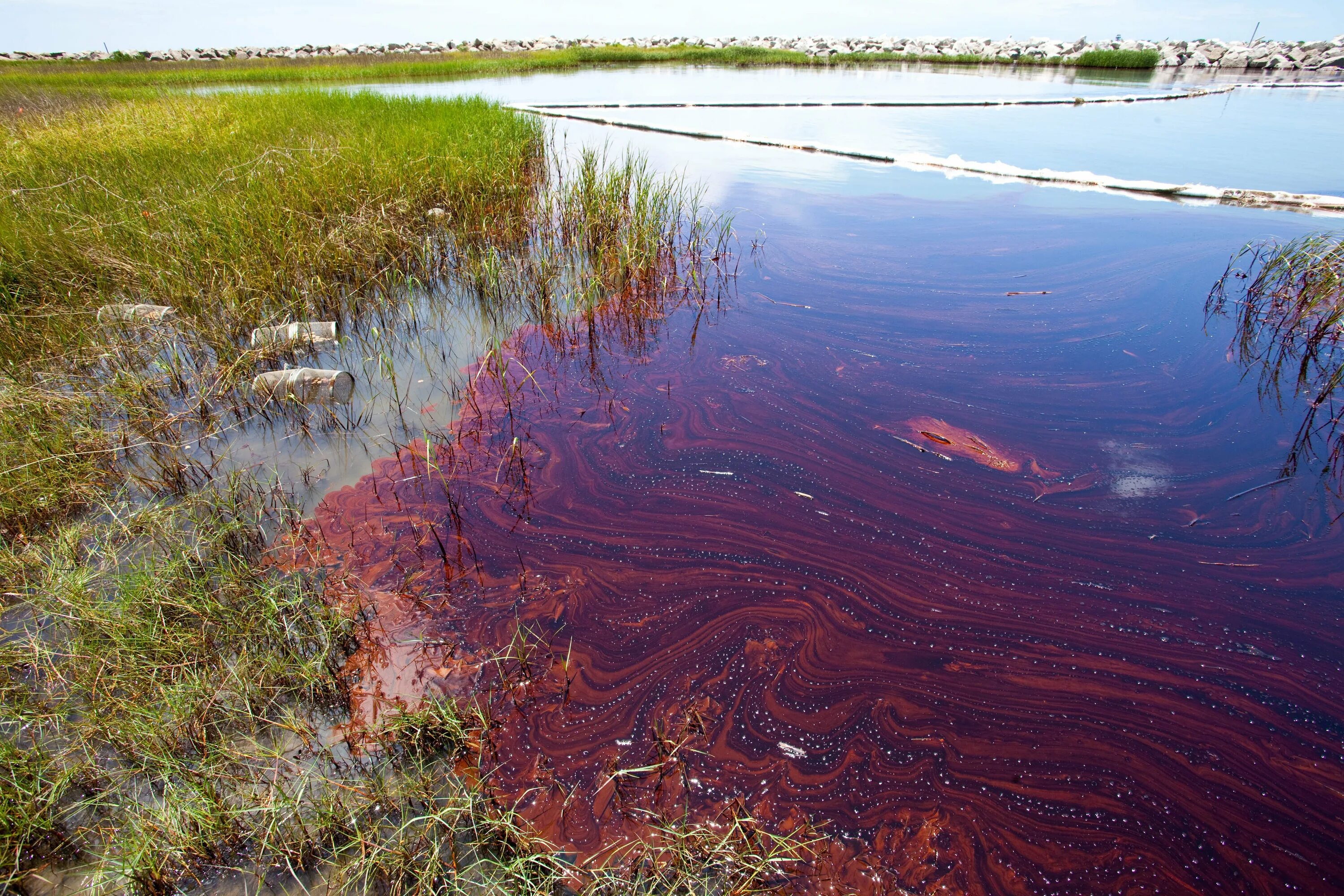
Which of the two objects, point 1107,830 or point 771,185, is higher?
point 771,185

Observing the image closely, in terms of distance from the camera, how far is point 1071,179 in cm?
747

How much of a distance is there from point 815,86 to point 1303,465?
19080 millimetres

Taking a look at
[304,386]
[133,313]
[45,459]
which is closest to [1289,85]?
[304,386]

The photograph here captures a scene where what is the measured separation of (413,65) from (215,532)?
26914 mm

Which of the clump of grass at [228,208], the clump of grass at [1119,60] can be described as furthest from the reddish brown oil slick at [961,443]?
the clump of grass at [1119,60]

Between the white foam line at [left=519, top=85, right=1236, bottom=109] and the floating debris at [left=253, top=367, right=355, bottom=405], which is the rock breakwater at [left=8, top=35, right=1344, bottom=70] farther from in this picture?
the floating debris at [left=253, top=367, right=355, bottom=405]

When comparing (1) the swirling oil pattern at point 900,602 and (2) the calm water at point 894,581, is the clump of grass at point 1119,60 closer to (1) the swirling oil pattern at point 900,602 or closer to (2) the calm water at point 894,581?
(2) the calm water at point 894,581

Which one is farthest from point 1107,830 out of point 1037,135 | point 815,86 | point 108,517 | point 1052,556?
point 815,86

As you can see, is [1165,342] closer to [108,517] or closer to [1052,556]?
[1052,556]

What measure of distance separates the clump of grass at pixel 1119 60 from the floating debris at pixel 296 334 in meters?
34.6

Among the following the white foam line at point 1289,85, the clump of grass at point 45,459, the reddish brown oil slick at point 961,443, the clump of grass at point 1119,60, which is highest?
the clump of grass at point 1119,60

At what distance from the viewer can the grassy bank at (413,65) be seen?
15664 millimetres

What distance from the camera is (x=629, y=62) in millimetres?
27719

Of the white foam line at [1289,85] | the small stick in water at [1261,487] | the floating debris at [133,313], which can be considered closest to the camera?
the small stick in water at [1261,487]
